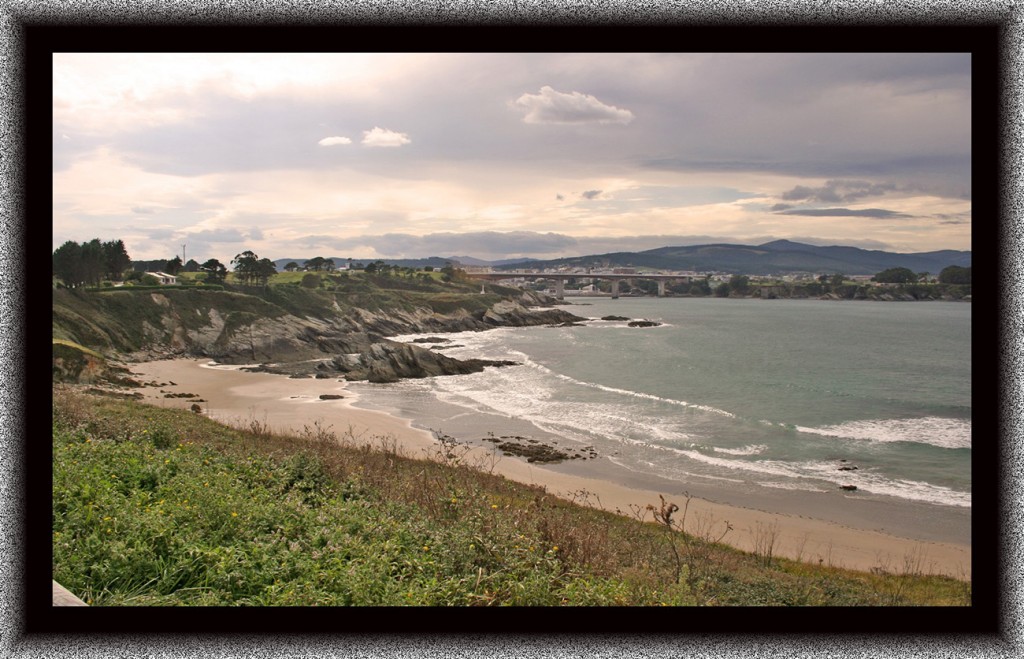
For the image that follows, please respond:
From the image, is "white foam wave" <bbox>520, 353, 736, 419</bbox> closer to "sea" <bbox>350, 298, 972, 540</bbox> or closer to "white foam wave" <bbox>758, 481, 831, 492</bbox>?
"sea" <bbox>350, 298, 972, 540</bbox>

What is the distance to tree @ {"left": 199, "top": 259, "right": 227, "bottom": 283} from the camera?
252 inches

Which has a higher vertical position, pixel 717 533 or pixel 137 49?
pixel 137 49

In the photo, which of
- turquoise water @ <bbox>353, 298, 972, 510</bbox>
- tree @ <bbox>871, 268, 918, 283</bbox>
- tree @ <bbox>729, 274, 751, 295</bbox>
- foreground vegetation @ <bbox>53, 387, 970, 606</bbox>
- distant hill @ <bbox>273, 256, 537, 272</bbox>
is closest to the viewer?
foreground vegetation @ <bbox>53, 387, 970, 606</bbox>

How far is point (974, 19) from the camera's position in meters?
2.16

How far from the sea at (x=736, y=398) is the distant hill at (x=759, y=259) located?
0.83 metres

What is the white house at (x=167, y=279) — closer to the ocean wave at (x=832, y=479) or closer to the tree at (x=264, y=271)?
the tree at (x=264, y=271)

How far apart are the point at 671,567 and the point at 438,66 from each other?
3.20 meters

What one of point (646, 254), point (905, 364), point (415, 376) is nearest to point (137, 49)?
point (646, 254)

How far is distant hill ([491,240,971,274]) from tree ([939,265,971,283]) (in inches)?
22.2

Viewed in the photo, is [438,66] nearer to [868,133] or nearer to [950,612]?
[868,133]

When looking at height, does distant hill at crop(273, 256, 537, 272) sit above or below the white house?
above

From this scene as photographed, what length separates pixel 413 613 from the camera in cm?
219

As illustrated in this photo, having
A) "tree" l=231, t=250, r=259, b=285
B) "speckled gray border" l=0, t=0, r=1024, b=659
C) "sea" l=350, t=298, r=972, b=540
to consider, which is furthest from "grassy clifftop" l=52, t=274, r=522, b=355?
"speckled gray border" l=0, t=0, r=1024, b=659

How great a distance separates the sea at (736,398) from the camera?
970 centimetres
